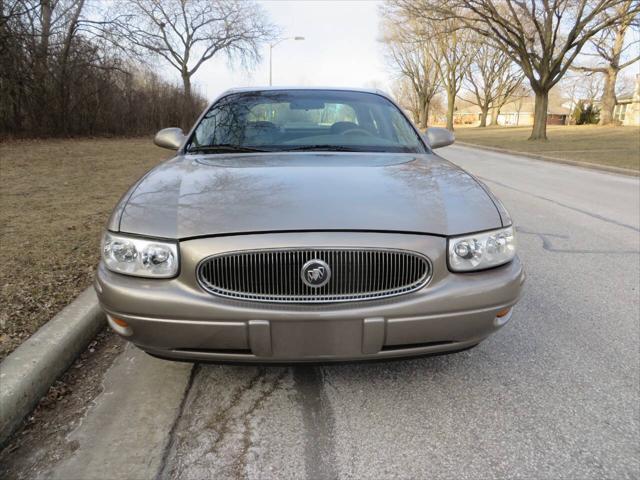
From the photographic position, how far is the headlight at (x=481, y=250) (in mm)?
2061

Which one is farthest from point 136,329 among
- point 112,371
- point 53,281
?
point 53,281

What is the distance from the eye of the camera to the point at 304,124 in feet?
11.5

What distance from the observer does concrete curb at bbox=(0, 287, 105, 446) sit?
6.78ft

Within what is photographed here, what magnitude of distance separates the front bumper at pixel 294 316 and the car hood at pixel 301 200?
0.08 meters

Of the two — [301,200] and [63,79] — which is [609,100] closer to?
[63,79]

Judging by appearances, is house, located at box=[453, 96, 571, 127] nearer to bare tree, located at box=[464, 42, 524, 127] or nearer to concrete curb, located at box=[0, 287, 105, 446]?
bare tree, located at box=[464, 42, 524, 127]

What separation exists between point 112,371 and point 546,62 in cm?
2661

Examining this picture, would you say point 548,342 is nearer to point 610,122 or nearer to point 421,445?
point 421,445

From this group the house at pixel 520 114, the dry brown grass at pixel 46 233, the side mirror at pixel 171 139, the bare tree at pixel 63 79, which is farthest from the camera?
the house at pixel 520 114

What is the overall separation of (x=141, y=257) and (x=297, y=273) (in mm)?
660

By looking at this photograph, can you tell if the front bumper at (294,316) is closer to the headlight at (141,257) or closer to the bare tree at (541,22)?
the headlight at (141,257)

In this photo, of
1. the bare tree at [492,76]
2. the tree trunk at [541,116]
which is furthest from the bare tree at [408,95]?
the tree trunk at [541,116]

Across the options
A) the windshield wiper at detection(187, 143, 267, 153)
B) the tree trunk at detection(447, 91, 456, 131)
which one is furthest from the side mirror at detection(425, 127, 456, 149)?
the tree trunk at detection(447, 91, 456, 131)

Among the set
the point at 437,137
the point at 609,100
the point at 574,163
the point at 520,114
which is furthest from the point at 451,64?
the point at 520,114
